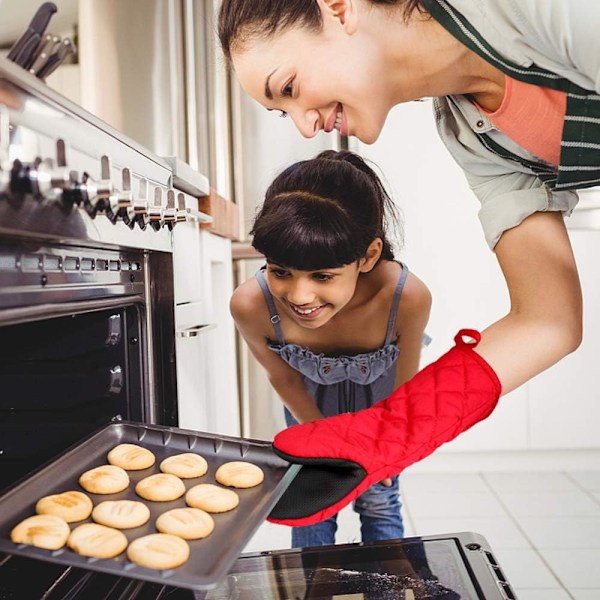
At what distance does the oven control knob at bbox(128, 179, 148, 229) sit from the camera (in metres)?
0.78

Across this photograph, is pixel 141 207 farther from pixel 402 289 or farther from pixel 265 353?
pixel 402 289

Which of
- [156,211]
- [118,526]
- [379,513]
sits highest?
[156,211]

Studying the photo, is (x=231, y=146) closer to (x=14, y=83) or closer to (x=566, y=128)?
(x=566, y=128)

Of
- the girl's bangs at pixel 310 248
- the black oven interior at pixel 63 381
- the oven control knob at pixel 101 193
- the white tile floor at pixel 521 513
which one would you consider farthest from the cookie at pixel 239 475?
the white tile floor at pixel 521 513

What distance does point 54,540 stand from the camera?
60 centimetres

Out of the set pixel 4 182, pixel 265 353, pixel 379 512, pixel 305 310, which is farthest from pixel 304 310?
pixel 4 182

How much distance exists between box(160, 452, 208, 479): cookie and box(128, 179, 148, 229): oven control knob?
0.86 feet

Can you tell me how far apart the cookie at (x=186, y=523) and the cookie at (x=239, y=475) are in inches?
3.0

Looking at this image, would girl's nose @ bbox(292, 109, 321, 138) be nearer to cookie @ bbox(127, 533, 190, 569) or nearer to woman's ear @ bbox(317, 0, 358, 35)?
woman's ear @ bbox(317, 0, 358, 35)

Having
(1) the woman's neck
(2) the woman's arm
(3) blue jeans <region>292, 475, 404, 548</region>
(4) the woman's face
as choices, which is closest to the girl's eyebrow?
(4) the woman's face

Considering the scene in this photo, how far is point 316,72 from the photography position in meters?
0.96

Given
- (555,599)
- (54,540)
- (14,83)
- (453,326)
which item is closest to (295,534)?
(555,599)

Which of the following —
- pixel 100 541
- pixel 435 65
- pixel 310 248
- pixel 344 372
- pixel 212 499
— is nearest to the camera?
pixel 100 541

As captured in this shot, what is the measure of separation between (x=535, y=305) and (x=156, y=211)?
55 cm
